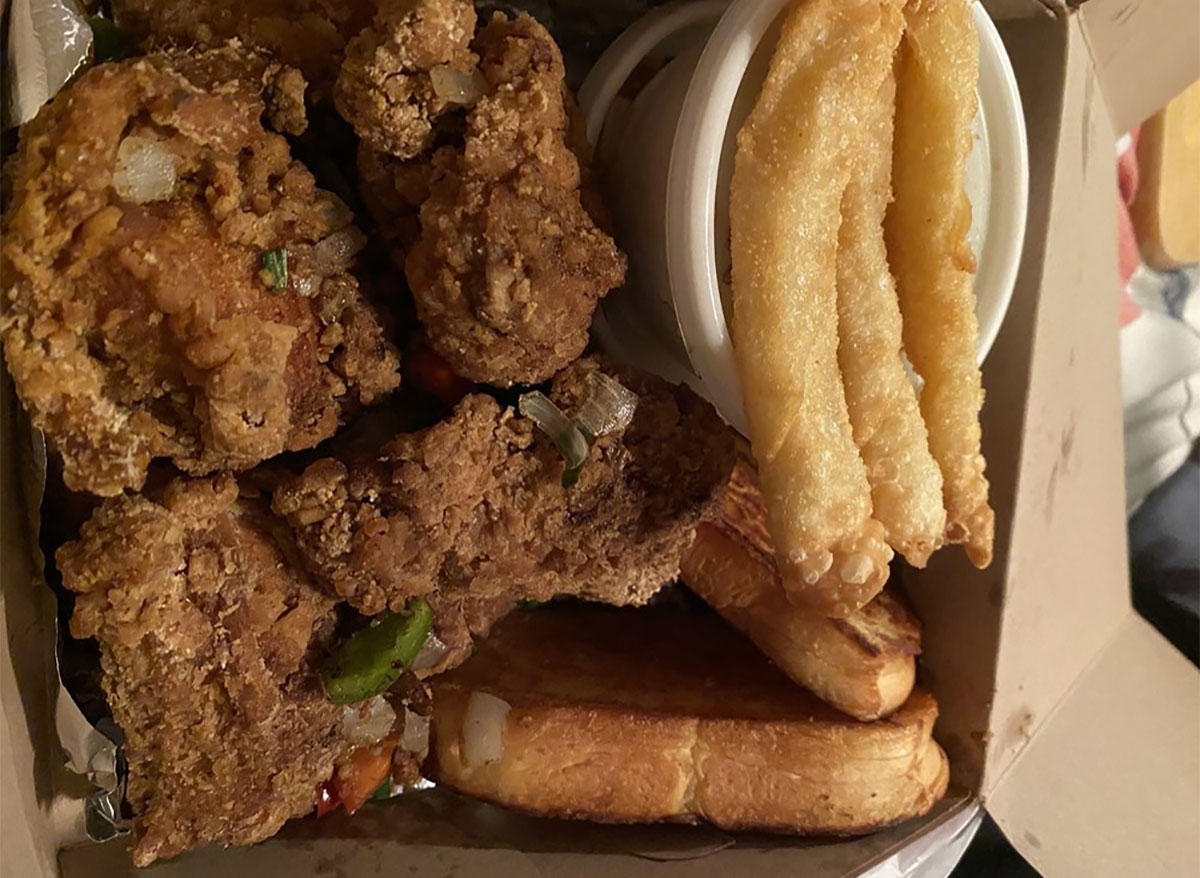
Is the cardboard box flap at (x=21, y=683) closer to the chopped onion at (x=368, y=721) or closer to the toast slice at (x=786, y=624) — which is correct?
the chopped onion at (x=368, y=721)

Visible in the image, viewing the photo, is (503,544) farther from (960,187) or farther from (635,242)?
(960,187)

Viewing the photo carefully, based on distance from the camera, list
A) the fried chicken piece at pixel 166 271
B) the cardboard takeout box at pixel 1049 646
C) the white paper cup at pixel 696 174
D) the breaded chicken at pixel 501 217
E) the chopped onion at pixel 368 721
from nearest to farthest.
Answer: the fried chicken piece at pixel 166 271
the breaded chicken at pixel 501 217
the white paper cup at pixel 696 174
the chopped onion at pixel 368 721
the cardboard takeout box at pixel 1049 646

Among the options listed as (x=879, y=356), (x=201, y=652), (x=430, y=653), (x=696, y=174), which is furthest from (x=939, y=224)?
(x=201, y=652)

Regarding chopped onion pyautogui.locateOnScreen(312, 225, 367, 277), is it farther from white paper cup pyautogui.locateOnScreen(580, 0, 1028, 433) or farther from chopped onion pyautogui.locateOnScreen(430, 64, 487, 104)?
white paper cup pyautogui.locateOnScreen(580, 0, 1028, 433)

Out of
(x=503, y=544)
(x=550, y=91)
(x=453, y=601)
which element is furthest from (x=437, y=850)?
(x=550, y=91)

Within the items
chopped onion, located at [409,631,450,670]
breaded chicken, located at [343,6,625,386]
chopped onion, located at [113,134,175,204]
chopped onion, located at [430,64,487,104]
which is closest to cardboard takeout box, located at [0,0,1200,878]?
chopped onion, located at [409,631,450,670]

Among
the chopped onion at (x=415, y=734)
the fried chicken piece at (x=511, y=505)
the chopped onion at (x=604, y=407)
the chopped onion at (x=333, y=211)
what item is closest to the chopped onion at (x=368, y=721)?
the chopped onion at (x=415, y=734)
